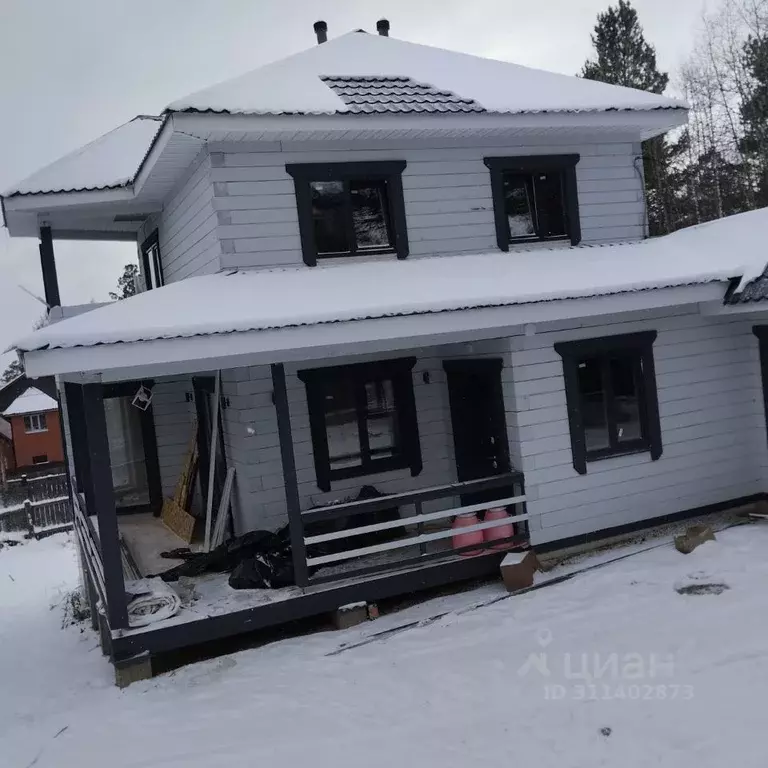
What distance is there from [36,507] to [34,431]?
1227cm

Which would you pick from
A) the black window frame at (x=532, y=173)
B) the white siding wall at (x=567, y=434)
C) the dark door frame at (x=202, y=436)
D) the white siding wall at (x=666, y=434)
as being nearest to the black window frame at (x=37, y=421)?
the dark door frame at (x=202, y=436)

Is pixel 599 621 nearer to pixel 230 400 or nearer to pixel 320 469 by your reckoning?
pixel 320 469

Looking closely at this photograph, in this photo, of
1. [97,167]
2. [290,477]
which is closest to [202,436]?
[290,477]

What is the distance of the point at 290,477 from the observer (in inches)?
292

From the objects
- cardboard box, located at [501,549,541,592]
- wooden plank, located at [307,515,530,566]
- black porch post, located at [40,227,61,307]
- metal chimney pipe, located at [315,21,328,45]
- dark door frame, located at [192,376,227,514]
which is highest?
metal chimney pipe, located at [315,21,328,45]

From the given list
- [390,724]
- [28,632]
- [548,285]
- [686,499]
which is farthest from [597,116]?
[28,632]

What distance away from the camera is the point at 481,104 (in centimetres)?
931

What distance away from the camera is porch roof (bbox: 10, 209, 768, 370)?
6.56m

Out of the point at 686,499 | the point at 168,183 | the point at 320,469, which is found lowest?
the point at 686,499

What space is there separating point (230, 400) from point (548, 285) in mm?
4323

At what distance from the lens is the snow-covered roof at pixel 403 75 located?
855 cm

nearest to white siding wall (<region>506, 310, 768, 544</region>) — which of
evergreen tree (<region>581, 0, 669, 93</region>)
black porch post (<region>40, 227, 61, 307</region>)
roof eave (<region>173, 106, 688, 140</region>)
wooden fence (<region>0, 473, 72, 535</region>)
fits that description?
roof eave (<region>173, 106, 688, 140</region>)

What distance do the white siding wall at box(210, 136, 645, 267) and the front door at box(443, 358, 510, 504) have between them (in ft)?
5.80

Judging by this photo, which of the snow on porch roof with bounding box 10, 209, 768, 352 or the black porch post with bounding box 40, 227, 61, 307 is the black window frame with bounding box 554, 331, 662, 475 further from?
the black porch post with bounding box 40, 227, 61, 307
